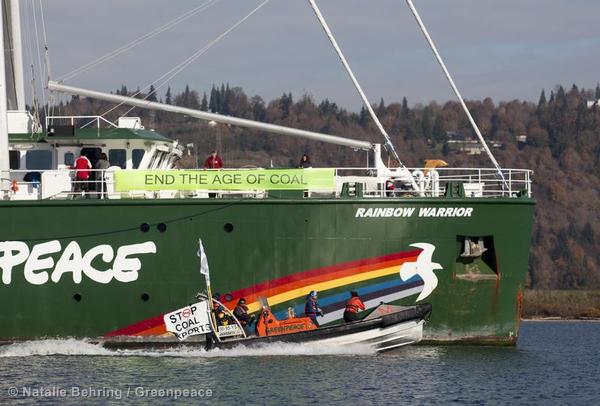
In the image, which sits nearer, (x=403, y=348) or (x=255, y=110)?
(x=403, y=348)

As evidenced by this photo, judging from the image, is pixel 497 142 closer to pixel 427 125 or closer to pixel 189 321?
pixel 427 125

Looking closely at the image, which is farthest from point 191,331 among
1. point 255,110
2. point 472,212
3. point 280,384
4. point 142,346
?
point 255,110

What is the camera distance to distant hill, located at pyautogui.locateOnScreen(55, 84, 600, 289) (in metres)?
96.0

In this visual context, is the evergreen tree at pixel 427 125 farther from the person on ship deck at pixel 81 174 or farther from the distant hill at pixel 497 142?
the person on ship deck at pixel 81 174

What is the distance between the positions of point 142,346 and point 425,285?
6628 millimetres

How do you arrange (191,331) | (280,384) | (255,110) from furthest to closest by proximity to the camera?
1. (255,110)
2. (191,331)
3. (280,384)

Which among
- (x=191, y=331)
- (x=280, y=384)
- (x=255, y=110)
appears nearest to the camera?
(x=280, y=384)

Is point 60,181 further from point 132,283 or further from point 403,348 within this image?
point 403,348

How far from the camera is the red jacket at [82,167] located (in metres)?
29.8

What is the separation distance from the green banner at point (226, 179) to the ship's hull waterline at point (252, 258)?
20.5 inches

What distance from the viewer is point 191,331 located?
1133 inches

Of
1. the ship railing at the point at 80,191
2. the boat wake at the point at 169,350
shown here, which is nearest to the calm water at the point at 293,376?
the boat wake at the point at 169,350

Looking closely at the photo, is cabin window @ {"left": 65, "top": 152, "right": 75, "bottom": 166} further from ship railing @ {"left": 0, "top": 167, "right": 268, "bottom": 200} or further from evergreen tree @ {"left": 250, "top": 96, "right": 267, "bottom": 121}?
evergreen tree @ {"left": 250, "top": 96, "right": 267, "bottom": 121}

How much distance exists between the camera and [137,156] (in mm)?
31844
